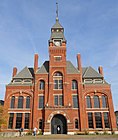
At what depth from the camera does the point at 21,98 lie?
119ft

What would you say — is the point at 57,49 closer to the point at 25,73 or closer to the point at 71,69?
the point at 71,69

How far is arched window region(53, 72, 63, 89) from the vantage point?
36562mm

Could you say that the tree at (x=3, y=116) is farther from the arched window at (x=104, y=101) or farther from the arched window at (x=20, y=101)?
the arched window at (x=104, y=101)

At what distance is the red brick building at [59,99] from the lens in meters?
32.8

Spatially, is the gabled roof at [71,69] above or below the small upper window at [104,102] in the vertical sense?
above

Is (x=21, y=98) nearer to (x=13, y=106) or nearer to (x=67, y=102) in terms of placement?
(x=13, y=106)

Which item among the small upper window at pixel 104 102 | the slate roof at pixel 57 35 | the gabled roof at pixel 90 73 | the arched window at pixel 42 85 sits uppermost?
the slate roof at pixel 57 35

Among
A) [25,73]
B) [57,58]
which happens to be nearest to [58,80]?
[57,58]

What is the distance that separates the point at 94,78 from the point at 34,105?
1628 centimetres

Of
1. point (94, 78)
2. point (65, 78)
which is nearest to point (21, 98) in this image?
point (65, 78)

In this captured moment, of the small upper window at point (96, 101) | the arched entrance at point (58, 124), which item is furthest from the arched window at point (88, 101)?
the arched entrance at point (58, 124)

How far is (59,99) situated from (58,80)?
4.68 m

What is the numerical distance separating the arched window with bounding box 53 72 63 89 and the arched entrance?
6.70m

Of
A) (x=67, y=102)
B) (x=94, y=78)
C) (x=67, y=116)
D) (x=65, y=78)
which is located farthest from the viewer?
(x=94, y=78)
